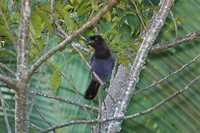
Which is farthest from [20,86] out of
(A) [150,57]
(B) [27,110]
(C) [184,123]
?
(A) [150,57]

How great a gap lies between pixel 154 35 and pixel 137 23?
0.74m

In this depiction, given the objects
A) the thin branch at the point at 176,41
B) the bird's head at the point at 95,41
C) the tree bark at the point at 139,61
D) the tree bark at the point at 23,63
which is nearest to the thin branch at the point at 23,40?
the tree bark at the point at 23,63

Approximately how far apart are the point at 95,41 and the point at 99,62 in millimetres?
260

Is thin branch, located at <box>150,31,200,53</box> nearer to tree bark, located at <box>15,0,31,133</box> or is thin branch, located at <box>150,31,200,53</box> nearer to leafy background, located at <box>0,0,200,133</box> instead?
leafy background, located at <box>0,0,200,133</box>

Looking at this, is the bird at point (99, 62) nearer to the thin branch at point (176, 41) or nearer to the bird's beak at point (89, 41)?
the bird's beak at point (89, 41)

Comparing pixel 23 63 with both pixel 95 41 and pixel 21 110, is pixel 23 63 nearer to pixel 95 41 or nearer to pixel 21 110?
pixel 21 110

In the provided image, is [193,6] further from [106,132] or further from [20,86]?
[20,86]

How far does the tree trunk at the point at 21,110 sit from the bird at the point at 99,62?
1.55 metres

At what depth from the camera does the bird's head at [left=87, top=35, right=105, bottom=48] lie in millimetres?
3363

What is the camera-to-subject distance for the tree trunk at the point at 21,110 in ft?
5.94

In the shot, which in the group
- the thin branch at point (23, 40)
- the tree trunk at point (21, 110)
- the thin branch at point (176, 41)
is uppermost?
the thin branch at point (23, 40)

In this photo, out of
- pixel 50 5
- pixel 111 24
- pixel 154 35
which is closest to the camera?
pixel 50 5

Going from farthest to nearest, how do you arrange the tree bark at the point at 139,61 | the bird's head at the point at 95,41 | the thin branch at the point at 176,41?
1. the bird's head at the point at 95,41
2. the thin branch at the point at 176,41
3. the tree bark at the point at 139,61

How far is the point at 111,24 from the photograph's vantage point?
3539mm
